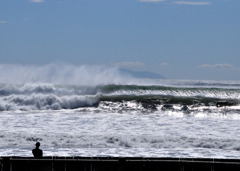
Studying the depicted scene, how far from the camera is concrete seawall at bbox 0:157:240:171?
13.4 m

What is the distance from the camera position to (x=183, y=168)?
1341 centimetres

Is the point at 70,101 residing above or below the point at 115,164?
above

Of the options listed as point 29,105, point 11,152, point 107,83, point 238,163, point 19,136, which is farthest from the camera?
point 107,83

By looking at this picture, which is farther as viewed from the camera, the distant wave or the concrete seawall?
the distant wave

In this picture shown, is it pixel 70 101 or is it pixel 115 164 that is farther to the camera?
pixel 70 101

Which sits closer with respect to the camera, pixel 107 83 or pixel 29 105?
pixel 29 105

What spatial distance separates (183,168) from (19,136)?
1263 centimetres

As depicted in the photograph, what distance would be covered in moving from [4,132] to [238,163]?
49.1 ft

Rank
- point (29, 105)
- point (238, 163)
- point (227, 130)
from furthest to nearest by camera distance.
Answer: point (29, 105), point (227, 130), point (238, 163)

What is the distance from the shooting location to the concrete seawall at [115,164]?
13383 mm

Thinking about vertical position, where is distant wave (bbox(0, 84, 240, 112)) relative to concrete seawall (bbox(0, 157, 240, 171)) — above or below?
above

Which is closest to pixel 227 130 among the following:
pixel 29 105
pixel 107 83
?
pixel 29 105

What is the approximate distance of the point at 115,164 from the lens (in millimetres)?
13492

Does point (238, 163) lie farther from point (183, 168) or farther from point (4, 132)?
point (4, 132)
